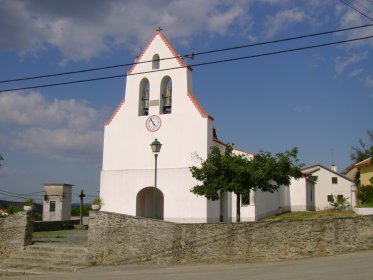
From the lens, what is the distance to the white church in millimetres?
28109

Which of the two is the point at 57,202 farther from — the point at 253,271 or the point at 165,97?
the point at 253,271

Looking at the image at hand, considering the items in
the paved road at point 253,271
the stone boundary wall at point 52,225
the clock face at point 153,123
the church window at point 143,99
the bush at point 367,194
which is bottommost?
the paved road at point 253,271

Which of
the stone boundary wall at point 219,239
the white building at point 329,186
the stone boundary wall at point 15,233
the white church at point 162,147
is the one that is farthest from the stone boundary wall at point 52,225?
the white building at point 329,186

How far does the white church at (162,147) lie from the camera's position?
92.2 ft

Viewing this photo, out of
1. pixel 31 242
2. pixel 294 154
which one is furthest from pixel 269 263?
pixel 31 242

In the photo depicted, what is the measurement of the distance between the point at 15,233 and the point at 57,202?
1687 centimetres

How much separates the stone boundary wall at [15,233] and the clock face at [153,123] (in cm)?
1137

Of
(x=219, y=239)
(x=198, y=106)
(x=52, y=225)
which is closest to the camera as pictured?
(x=219, y=239)

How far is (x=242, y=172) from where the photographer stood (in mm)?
22281

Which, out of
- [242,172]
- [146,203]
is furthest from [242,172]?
[146,203]

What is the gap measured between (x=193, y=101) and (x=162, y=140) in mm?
3425

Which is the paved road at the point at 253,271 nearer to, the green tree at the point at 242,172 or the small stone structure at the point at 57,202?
the green tree at the point at 242,172

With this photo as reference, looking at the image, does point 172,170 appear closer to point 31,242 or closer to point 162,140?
point 162,140

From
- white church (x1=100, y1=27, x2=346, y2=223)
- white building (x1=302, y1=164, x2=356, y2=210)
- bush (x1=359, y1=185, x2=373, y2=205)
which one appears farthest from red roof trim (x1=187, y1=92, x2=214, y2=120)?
white building (x1=302, y1=164, x2=356, y2=210)
